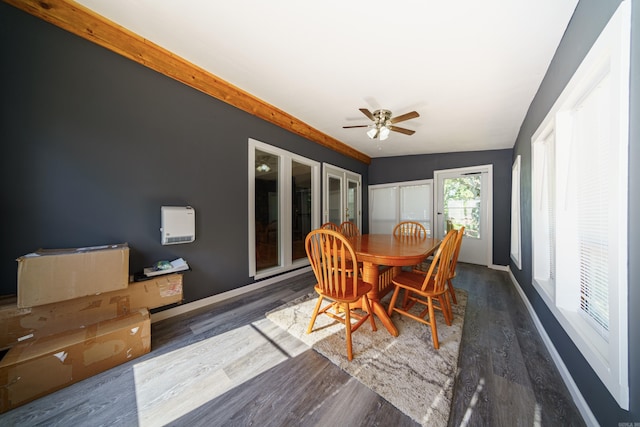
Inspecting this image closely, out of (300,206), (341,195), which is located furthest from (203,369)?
(341,195)

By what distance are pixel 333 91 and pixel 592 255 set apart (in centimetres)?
253

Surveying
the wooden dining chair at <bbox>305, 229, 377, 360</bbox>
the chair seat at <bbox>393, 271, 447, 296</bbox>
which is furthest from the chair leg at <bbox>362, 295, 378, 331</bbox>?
the chair seat at <bbox>393, 271, 447, 296</bbox>

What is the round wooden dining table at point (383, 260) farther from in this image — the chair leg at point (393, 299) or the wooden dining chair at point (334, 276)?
the wooden dining chair at point (334, 276)

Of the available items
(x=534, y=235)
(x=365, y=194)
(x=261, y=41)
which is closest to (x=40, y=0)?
(x=261, y=41)

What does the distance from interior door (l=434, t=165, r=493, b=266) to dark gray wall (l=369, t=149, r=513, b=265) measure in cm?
9

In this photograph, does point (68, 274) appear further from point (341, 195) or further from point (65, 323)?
point (341, 195)

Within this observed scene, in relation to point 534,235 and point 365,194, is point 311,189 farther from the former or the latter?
point 534,235

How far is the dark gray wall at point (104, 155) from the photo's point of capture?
138 cm

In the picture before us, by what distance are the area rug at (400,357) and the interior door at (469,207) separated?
266cm

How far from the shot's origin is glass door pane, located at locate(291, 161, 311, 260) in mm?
3359

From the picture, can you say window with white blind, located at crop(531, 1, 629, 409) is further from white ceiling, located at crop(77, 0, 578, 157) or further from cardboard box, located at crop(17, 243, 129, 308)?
cardboard box, located at crop(17, 243, 129, 308)

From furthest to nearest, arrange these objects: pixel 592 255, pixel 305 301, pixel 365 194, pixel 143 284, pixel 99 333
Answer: pixel 365 194
pixel 305 301
pixel 143 284
pixel 99 333
pixel 592 255

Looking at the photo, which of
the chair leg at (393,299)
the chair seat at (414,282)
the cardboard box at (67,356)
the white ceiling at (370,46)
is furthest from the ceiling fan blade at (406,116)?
the cardboard box at (67,356)

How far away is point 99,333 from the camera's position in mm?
1333
